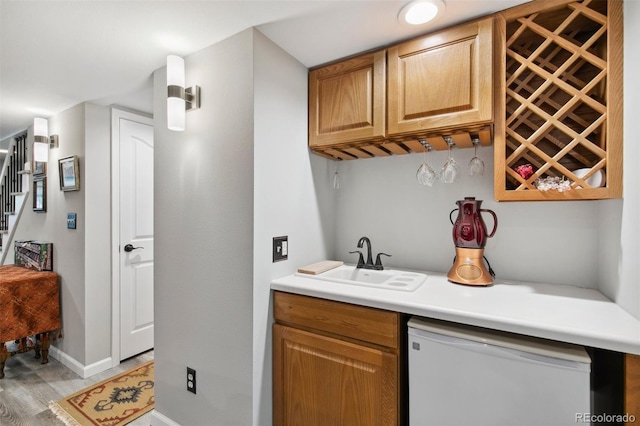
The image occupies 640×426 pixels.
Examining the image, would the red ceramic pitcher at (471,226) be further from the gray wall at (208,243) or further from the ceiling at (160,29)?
the gray wall at (208,243)

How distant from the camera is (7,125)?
9.70 ft

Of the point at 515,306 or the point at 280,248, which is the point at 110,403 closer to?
the point at 280,248

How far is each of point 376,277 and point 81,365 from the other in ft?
8.31

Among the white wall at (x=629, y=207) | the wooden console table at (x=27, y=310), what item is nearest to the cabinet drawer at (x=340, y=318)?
the white wall at (x=629, y=207)

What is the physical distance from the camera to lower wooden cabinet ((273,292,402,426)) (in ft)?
4.12

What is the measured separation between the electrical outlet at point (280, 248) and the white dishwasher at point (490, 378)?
0.74 meters

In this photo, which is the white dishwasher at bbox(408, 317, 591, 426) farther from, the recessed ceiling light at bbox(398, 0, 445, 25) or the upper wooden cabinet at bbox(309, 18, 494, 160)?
the recessed ceiling light at bbox(398, 0, 445, 25)

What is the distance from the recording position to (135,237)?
2.71m

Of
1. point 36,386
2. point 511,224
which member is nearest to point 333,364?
point 511,224

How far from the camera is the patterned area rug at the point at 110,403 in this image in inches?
74.1

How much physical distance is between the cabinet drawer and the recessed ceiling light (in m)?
1.31

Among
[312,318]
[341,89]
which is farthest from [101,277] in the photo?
[341,89]

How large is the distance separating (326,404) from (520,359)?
86 cm

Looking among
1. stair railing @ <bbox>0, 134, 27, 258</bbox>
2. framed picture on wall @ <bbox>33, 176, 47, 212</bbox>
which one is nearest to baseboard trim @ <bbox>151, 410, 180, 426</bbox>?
framed picture on wall @ <bbox>33, 176, 47, 212</bbox>
